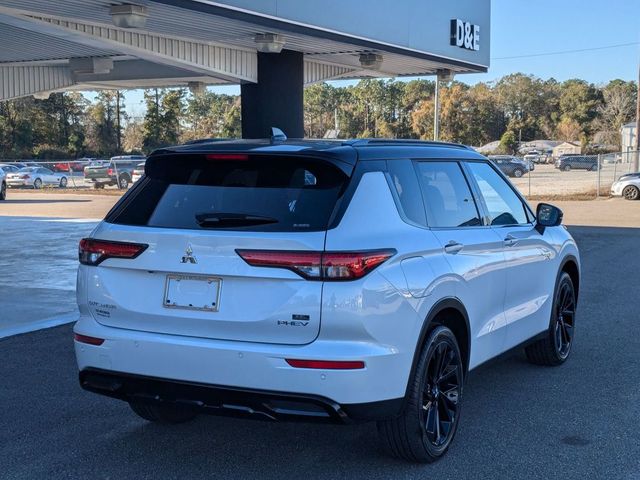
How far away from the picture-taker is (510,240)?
5590 mm

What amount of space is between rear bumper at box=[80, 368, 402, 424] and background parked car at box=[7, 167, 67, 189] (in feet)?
126

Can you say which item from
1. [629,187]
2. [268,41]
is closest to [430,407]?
[268,41]

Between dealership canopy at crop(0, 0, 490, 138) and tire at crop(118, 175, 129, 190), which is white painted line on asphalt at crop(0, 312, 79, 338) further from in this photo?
tire at crop(118, 175, 129, 190)

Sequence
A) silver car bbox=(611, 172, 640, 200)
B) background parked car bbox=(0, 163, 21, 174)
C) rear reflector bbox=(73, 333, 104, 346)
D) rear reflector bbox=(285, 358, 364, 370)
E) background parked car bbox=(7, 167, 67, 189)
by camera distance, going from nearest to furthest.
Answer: rear reflector bbox=(285, 358, 364, 370) < rear reflector bbox=(73, 333, 104, 346) < silver car bbox=(611, 172, 640, 200) < background parked car bbox=(7, 167, 67, 189) < background parked car bbox=(0, 163, 21, 174)

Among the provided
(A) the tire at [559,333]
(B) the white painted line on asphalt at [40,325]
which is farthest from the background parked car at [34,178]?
(A) the tire at [559,333]

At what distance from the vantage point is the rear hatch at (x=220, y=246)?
3.87 meters

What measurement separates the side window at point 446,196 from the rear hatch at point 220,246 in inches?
33.8

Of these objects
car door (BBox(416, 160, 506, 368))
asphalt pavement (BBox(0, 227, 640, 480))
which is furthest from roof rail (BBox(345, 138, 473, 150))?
asphalt pavement (BBox(0, 227, 640, 480))

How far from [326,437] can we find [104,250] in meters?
1.88

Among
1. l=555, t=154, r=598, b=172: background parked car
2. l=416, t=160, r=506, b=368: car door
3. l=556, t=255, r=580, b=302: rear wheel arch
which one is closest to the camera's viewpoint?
l=416, t=160, r=506, b=368: car door

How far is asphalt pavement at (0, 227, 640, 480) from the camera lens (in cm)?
448

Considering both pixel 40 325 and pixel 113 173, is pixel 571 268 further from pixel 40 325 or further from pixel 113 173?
pixel 113 173

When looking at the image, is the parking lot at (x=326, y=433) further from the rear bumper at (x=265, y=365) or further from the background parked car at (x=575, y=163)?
the background parked car at (x=575, y=163)

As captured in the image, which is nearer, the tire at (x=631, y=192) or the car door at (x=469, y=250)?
the car door at (x=469, y=250)
